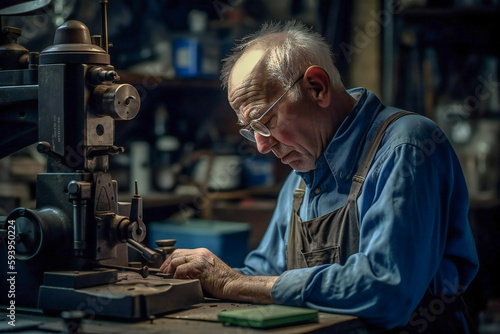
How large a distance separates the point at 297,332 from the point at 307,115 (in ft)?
2.48

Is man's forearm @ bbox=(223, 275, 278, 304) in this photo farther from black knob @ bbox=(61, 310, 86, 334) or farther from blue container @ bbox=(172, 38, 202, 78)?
blue container @ bbox=(172, 38, 202, 78)

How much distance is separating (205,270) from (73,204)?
1.25 feet

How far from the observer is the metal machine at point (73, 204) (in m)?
1.55

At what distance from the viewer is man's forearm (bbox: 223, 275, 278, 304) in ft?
5.18

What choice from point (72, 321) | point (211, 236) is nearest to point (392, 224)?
point (72, 321)

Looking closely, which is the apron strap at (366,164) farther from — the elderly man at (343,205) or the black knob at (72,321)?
the black knob at (72,321)

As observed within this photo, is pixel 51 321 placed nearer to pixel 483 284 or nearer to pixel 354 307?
pixel 354 307

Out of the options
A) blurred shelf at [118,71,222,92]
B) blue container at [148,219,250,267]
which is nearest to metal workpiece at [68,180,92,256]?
blue container at [148,219,250,267]

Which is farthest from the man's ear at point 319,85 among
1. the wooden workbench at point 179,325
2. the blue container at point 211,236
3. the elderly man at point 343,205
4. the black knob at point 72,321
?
the blue container at point 211,236

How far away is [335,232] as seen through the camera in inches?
69.3

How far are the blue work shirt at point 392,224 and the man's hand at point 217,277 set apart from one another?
6 cm

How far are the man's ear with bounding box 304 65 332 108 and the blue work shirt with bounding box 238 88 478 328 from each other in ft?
0.29

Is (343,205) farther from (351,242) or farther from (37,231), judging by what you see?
(37,231)

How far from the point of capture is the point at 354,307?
1470 mm
